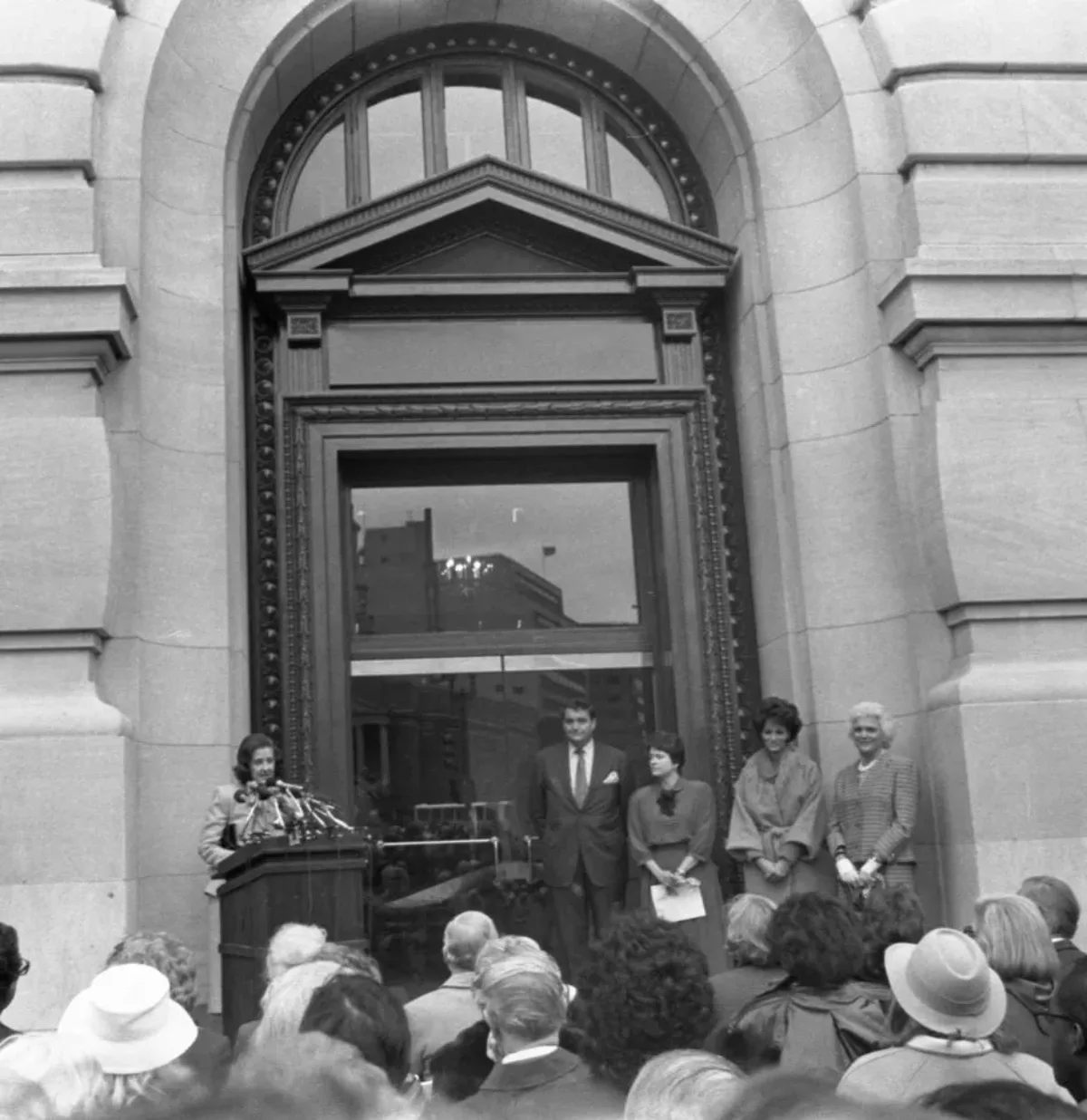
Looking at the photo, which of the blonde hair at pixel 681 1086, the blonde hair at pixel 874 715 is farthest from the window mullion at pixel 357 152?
the blonde hair at pixel 681 1086

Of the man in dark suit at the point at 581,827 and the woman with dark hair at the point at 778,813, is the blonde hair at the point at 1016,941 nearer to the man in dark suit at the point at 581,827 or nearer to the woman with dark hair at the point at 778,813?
the woman with dark hair at the point at 778,813

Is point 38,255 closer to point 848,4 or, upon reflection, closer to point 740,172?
point 740,172

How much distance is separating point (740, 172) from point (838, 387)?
2.11 m

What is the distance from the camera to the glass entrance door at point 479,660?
10.4 m

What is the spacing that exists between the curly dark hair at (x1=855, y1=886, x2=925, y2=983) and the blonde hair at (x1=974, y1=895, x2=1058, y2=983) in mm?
237

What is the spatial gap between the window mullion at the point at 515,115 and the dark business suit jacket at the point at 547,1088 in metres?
9.34

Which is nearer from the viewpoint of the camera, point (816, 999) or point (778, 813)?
point (816, 999)

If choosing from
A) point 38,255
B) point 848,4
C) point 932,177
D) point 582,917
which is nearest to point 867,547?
point 932,177

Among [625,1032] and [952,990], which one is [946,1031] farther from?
[625,1032]

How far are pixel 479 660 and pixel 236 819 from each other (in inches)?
109

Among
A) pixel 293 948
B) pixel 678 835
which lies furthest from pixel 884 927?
pixel 678 835

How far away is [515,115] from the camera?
38.3ft

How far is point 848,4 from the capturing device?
35.1ft

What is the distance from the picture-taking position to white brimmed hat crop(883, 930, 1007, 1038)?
3236 millimetres
